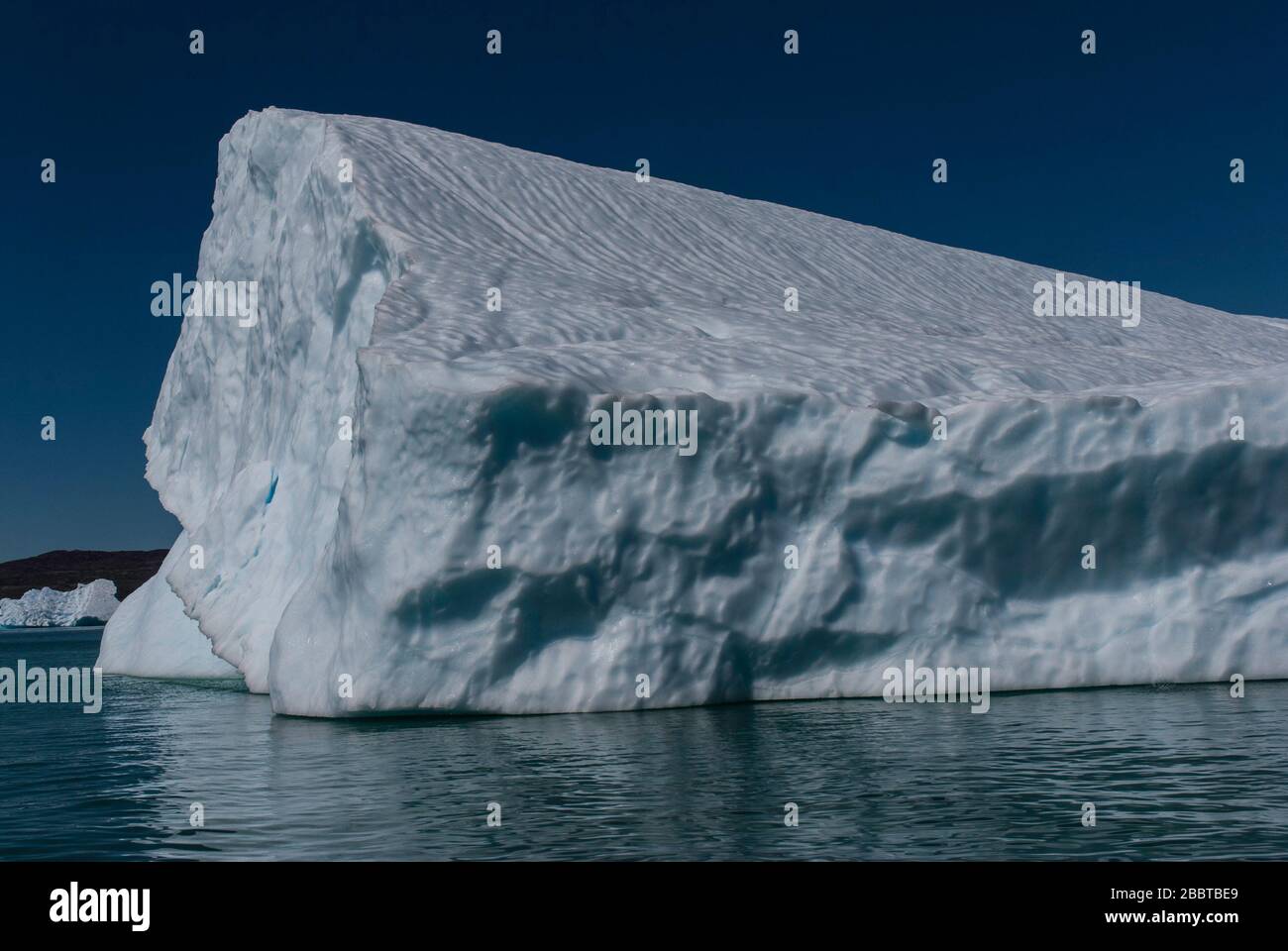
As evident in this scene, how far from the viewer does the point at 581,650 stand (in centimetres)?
977

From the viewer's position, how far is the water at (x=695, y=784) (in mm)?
4953

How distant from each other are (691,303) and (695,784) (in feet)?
28.1

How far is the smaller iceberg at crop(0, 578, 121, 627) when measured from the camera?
163 ft

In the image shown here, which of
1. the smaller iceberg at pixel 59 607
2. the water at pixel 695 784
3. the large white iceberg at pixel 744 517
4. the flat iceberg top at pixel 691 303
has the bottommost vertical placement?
the smaller iceberg at pixel 59 607

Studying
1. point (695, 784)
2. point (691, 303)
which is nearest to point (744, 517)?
point (695, 784)

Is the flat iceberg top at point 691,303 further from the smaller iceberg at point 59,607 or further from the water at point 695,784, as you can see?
the smaller iceberg at point 59,607

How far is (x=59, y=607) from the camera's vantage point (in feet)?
176

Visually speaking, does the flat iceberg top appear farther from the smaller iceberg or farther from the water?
the smaller iceberg

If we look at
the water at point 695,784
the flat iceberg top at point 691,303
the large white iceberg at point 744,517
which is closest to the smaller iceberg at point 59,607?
the flat iceberg top at point 691,303

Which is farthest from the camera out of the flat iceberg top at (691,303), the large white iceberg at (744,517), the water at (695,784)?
the flat iceberg top at (691,303)

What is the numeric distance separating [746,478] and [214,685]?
878 cm

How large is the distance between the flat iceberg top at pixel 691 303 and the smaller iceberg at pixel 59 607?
3761 cm
